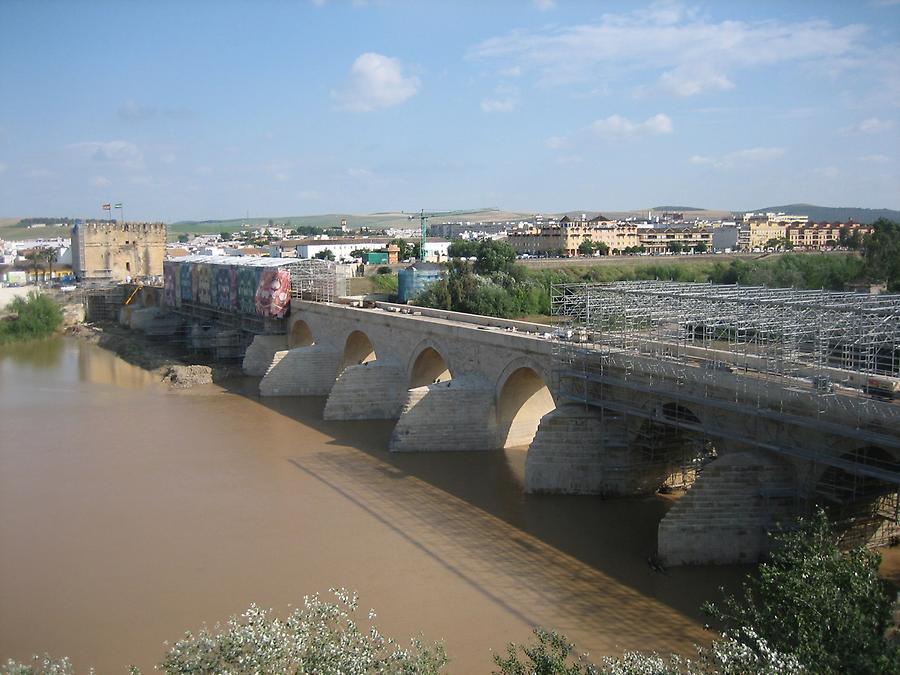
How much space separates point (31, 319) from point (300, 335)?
1670 cm

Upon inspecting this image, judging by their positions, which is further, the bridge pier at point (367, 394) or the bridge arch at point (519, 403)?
the bridge pier at point (367, 394)

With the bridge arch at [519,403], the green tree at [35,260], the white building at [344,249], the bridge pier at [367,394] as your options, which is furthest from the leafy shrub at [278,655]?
the green tree at [35,260]

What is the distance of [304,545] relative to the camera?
12391 mm

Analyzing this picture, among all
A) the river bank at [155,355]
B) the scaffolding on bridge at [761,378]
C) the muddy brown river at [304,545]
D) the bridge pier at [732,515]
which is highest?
the scaffolding on bridge at [761,378]

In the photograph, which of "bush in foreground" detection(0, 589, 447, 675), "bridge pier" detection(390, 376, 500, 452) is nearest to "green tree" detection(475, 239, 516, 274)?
"bridge pier" detection(390, 376, 500, 452)

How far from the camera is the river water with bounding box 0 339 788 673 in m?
9.80

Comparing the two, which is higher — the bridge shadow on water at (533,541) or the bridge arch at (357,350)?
the bridge arch at (357,350)

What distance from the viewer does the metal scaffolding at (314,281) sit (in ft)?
93.2

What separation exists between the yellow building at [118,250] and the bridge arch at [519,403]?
35.8 m

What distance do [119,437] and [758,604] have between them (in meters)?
14.6

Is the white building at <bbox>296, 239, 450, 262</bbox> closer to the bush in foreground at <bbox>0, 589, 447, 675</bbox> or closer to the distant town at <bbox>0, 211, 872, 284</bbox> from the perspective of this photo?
the distant town at <bbox>0, 211, 872, 284</bbox>

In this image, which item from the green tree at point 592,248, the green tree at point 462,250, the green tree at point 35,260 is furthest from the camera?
the green tree at point 592,248

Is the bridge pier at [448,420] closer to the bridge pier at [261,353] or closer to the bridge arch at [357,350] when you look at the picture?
the bridge arch at [357,350]

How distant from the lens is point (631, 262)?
155 ft
